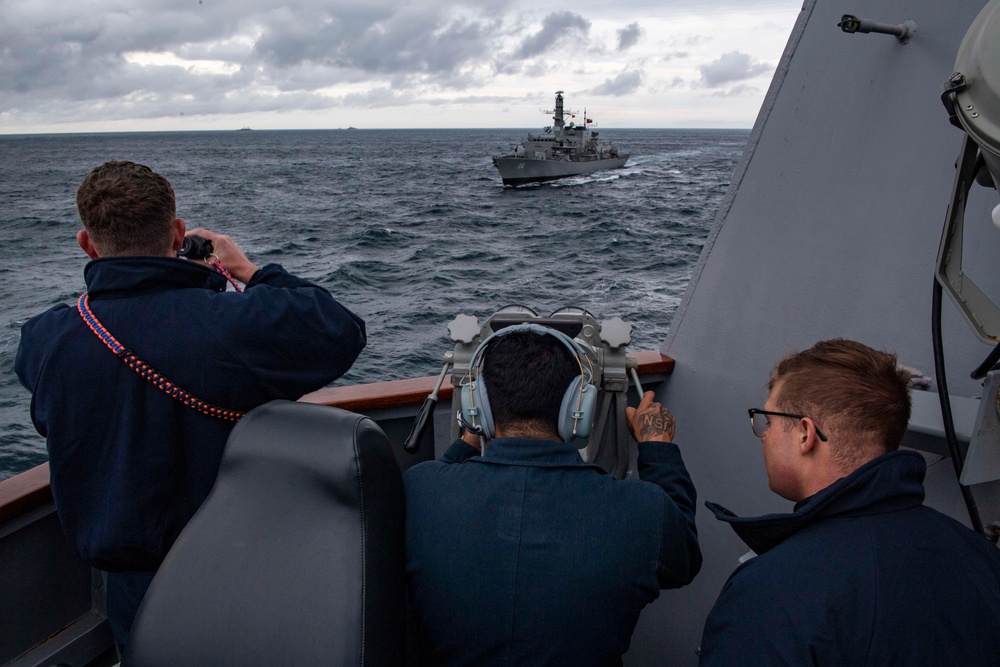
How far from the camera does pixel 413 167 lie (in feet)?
201

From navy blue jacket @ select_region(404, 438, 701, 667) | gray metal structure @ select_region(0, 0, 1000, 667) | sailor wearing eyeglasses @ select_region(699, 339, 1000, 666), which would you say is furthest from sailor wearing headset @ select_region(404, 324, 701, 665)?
gray metal structure @ select_region(0, 0, 1000, 667)

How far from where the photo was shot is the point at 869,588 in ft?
3.27

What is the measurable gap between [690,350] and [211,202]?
36.5 meters

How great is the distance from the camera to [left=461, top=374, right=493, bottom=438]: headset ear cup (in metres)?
1.37

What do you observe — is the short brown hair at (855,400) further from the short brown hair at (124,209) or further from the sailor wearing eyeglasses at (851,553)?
the short brown hair at (124,209)

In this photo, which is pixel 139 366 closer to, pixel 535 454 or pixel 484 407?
pixel 484 407

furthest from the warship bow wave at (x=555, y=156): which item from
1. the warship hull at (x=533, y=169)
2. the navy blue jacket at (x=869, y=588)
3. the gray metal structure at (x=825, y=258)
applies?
the navy blue jacket at (x=869, y=588)

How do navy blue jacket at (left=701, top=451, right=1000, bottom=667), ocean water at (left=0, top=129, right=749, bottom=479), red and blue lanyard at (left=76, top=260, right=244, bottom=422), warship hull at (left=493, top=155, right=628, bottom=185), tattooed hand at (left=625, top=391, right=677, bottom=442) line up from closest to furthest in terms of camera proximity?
navy blue jacket at (left=701, top=451, right=1000, bottom=667)
red and blue lanyard at (left=76, top=260, right=244, bottom=422)
tattooed hand at (left=625, top=391, right=677, bottom=442)
ocean water at (left=0, top=129, right=749, bottom=479)
warship hull at (left=493, top=155, right=628, bottom=185)

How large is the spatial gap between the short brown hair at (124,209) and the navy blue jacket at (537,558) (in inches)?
31.1

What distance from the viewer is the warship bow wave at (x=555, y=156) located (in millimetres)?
44469

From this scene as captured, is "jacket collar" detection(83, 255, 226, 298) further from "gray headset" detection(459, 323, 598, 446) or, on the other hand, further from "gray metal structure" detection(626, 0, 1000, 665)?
"gray metal structure" detection(626, 0, 1000, 665)

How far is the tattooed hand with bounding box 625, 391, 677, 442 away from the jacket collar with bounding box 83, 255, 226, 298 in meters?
1.00

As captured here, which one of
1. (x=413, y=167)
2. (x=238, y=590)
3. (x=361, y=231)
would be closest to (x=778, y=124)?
(x=238, y=590)

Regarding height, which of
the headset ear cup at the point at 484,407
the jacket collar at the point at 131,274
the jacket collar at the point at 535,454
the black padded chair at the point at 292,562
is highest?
the jacket collar at the point at 131,274
